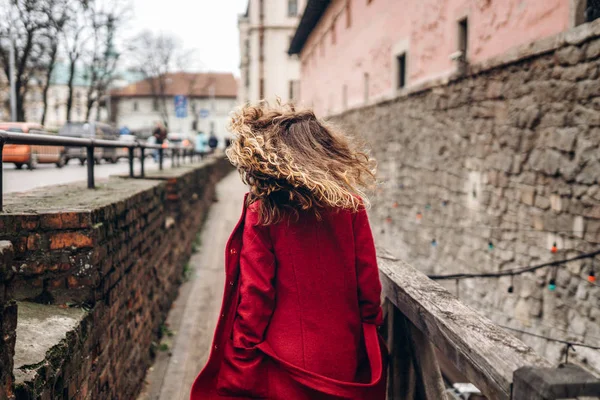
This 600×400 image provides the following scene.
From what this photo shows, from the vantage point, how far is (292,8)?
42.8 metres

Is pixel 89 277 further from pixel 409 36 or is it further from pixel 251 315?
pixel 409 36

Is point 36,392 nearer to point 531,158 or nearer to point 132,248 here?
point 132,248

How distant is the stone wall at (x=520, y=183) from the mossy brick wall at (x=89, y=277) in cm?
199

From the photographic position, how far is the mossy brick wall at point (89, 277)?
2.34 m

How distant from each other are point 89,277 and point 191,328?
3230 millimetres

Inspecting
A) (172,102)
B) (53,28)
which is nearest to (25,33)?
(53,28)

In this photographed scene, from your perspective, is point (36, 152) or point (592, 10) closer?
point (592, 10)

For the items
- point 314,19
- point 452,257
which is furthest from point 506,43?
point 314,19

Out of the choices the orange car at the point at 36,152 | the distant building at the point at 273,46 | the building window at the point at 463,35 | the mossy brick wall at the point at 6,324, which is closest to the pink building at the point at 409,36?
the building window at the point at 463,35

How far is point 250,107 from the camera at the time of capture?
2018 mm

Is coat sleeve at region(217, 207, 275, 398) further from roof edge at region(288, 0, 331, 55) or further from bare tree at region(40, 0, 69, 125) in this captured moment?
bare tree at region(40, 0, 69, 125)

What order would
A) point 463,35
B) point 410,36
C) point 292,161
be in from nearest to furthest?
point 292,161 < point 463,35 < point 410,36

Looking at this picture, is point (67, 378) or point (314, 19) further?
point (314, 19)

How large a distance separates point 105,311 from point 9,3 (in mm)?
24214
